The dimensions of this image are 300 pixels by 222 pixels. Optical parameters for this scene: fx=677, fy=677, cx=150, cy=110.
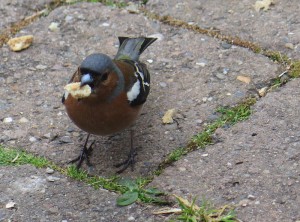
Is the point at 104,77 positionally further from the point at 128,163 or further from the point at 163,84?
the point at 163,84

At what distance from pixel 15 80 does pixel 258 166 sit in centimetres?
174

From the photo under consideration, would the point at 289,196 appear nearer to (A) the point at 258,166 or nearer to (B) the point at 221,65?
(A) the point at 258,166

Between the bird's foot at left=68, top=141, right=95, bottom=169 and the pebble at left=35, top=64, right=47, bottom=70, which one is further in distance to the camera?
the pebble at left=35, top=64, right=47, bottom=70

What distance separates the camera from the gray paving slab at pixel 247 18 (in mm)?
4570

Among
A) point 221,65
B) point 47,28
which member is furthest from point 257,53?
point 47,28

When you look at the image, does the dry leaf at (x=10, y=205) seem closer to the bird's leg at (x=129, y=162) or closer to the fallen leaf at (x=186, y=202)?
the bird's leg at (x=129, y=162)

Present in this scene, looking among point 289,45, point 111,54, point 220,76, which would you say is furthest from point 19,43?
point 289,45

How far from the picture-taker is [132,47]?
4.40 m

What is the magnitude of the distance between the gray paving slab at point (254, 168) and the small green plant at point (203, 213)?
6 cm

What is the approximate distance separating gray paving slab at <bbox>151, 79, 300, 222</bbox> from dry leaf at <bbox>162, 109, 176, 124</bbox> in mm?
345

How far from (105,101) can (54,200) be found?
606 millimetres

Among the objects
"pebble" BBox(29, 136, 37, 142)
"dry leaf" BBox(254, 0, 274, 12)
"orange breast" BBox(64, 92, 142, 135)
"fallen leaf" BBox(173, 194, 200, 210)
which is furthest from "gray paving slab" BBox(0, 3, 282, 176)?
"dry leaf" BBox(254, 0, 274, 12)

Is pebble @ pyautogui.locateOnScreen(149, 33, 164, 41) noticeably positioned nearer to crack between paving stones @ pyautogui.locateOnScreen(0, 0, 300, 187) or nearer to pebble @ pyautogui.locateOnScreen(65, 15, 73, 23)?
crack between paving stones @ pyautogui.locateOnScreen(0, 0, 300, 187)

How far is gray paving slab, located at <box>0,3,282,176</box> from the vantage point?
3.91 m
